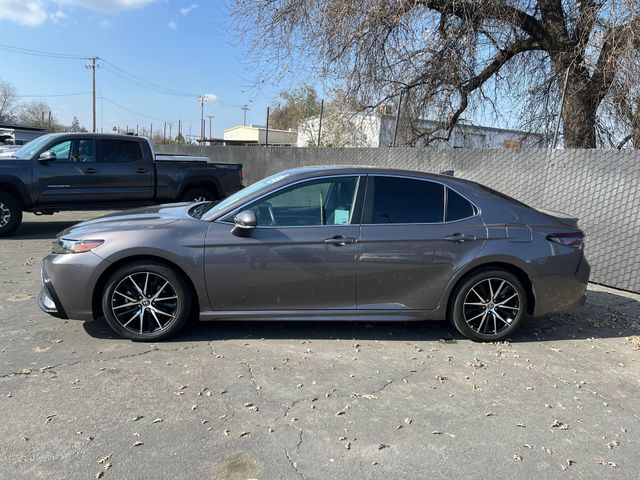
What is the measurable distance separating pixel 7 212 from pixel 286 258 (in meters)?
6.87

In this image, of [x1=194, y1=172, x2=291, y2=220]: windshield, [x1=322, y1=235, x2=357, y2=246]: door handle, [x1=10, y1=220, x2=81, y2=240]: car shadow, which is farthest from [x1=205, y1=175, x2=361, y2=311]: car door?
[x1=10, y1=220, x2=81, y2=240]: car shadow

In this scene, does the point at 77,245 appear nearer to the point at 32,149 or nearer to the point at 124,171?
the point at 124,171

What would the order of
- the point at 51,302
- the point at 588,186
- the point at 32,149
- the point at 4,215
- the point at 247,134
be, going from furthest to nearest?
1. the point at 247,134
2. the point at 32,149
3. the point at 4,215
4. the point at 588,186
5. the point at 51,302

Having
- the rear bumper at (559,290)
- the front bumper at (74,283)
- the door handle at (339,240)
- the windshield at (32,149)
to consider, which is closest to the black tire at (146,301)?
the front bumper at (74,283)

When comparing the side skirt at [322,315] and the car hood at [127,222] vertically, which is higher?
the car hood at [127,222]

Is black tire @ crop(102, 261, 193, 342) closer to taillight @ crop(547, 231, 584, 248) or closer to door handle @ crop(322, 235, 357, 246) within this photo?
door handle @ crop(322, 235, 357, 246)

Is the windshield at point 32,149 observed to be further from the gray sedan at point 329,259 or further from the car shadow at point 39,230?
the gray sedan at point 329,259

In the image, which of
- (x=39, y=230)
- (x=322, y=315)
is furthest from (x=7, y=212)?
(x=322, y=315)

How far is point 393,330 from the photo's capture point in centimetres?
494

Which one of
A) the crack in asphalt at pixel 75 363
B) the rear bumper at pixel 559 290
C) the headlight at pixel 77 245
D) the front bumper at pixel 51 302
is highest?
the headlight at pixel 77 245

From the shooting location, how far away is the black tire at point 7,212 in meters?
8.72

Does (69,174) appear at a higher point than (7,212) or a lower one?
higher

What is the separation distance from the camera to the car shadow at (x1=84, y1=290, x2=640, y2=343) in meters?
4.62

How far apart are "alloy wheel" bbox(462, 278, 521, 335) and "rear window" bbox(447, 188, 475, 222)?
66 centimetres
